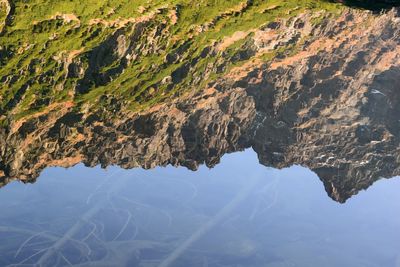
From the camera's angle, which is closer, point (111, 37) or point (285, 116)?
point (111, 37)

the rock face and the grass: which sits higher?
the grass

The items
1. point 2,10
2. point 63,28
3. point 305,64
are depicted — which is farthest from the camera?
point 305,64

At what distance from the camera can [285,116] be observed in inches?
3024

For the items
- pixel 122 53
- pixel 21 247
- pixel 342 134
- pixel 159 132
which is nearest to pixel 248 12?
pixel 122 53

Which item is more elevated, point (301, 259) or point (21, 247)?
point (21, 247)

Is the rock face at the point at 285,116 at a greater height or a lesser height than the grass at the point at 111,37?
lesser

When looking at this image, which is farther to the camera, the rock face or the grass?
the rock face

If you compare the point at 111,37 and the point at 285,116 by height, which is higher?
the point at 111,37

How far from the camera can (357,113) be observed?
80.0m

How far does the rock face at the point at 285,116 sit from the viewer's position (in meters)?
59.5

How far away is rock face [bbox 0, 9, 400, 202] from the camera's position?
5950 cm

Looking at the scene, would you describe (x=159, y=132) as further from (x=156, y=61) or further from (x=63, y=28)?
(x=63, y=28)

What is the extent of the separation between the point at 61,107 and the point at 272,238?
142 m

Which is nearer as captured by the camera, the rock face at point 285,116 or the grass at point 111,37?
the grass at point 111,37
